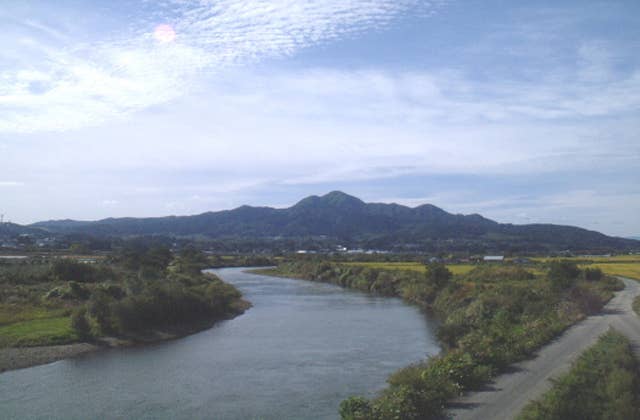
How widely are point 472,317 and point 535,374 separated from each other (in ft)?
60.1

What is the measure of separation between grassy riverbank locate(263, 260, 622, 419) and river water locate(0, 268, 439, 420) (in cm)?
288

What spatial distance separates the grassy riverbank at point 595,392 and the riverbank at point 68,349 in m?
24.4

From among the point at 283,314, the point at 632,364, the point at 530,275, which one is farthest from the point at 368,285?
the point at 632,364

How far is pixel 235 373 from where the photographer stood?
2516 cm

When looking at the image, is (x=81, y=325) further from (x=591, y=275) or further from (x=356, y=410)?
(x=591, y=275)

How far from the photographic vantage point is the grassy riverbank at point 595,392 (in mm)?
13562

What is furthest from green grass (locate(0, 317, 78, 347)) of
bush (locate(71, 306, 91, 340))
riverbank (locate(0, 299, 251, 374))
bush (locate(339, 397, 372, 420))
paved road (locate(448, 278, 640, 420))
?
paved road (locate(448, 278, 640, 420))

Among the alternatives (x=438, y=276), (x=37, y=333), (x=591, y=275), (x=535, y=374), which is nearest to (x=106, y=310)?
(x=37, y=333)

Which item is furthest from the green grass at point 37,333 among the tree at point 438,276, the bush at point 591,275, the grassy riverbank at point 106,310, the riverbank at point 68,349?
the bush at point 591,275

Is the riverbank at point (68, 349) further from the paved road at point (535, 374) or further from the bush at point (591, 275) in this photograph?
the bush at point (591, 275)

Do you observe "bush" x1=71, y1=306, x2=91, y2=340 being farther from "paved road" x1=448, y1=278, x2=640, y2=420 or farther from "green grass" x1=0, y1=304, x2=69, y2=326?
"paved road" x1=448, y1=278, x2=640, y2=420

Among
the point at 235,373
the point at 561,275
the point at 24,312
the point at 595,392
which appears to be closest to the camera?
the point at 595,392

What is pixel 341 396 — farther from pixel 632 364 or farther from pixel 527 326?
pixel 527 326

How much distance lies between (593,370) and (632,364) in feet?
5.27
